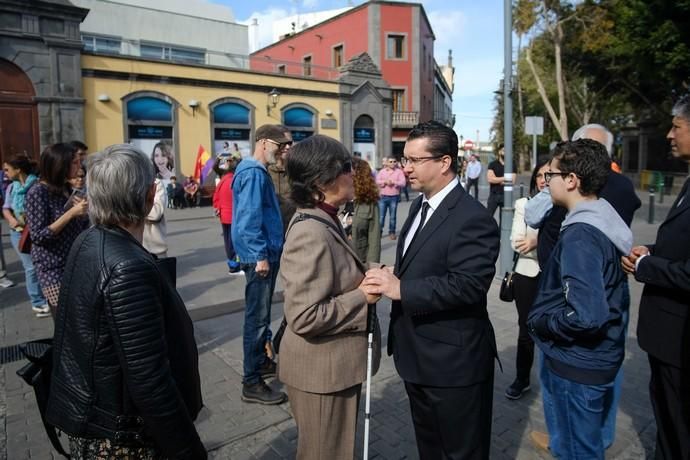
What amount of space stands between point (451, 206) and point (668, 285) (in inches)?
49.2

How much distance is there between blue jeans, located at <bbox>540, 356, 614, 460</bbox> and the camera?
242 cm

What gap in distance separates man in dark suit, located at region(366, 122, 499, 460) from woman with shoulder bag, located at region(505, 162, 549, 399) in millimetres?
1512

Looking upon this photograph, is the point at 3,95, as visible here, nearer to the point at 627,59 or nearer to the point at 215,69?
the point at 215,69

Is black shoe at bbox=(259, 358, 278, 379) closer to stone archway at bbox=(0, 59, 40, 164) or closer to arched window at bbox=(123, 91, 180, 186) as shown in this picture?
stone archway at bbox=(0, 59, 40, 164)

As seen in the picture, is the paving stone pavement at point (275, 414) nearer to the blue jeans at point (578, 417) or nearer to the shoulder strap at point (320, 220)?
the blue jeans at point (578, 417)

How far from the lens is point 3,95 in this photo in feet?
51.3

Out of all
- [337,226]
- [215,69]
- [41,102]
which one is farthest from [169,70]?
[337,226]

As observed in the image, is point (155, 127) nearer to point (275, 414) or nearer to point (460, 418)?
point (275, 414)

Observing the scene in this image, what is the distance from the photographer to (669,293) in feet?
8.50

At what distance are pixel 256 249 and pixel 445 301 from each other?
2.01m

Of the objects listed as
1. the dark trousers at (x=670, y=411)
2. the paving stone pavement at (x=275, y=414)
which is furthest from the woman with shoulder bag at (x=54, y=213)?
the dark trousers at (x=670, y=411)

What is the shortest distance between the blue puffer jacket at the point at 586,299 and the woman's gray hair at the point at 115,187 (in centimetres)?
197

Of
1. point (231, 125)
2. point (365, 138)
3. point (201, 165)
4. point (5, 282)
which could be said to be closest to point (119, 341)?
point (5, 282)

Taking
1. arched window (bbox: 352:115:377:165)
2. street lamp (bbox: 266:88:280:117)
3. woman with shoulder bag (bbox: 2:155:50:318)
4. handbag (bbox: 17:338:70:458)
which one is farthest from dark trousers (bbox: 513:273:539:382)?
arched window (bbox: 352:115:377:165)
